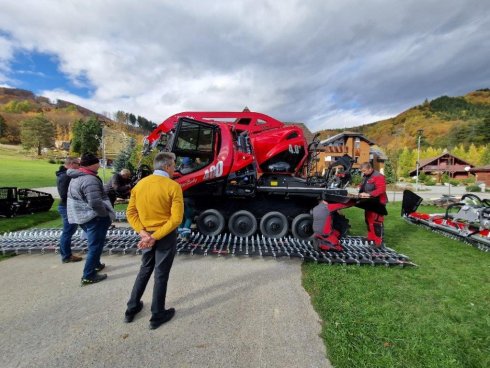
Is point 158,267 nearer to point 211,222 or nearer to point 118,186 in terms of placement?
point 211,222

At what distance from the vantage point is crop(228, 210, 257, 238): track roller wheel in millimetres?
6191

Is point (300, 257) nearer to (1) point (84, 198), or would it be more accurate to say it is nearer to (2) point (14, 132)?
(1) point (84, 198)

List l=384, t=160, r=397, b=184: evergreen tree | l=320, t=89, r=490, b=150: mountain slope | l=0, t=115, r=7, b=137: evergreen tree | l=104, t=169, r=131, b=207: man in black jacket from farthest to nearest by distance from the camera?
l=320, t=89, r=490, b=150: mountain slope, l=0, t=115, r=7, b=137: evergreen tree, l=384, t=160, r=397, b=184: evergreen tree, l=104, t=169, r=131, b=207: man in black jacket

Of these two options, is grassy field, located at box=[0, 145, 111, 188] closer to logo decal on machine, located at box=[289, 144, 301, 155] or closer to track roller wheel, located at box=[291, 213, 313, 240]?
logo decal on machine, located at box=[289, 144, 301, 155]

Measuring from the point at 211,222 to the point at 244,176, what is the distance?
1314mm

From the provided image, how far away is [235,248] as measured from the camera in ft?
17.5

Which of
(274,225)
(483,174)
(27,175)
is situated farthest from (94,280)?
(483,174)

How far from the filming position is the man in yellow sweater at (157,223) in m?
2.79

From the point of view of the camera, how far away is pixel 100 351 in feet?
8.17

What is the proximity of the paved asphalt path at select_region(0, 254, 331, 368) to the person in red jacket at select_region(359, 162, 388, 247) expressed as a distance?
98.8 inches

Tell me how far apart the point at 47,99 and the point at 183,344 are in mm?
236907

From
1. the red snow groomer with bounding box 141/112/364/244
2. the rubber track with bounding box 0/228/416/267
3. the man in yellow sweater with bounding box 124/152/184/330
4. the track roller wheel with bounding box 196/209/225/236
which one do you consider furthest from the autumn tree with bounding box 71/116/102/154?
the man in yellow sweater with bounding box 124/152/184/330

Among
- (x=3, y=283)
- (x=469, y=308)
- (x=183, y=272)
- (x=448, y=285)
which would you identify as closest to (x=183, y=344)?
(x=183, y=272)

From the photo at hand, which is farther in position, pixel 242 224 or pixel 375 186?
pixel 242 224
